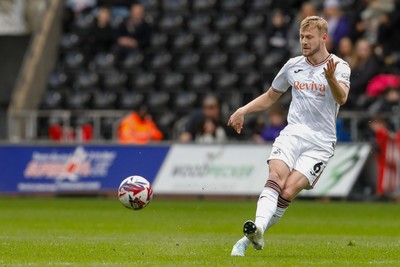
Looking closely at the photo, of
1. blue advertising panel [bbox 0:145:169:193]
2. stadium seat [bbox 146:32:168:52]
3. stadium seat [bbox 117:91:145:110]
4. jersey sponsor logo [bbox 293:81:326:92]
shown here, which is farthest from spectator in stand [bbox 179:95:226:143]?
jersey sponsor logo [bbox 293:81:326:92]

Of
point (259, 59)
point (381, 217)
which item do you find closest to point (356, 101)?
point (259, 59)

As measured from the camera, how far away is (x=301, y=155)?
11.7m

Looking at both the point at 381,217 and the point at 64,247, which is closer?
the point at 64,247

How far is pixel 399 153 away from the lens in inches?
931

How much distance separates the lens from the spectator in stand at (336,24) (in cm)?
2594

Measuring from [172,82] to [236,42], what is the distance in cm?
Answer: 197

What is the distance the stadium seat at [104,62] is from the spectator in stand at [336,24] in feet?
22.0

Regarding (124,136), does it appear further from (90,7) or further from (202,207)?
(90,7)

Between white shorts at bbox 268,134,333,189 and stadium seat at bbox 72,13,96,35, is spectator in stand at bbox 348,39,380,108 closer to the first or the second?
stadium seat at bbox 72,13,96,35

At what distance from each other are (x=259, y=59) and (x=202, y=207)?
291 inches

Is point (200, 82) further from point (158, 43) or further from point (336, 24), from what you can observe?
point (336, 24)

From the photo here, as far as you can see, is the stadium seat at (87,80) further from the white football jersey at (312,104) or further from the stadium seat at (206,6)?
the white football jersey at (312,104)

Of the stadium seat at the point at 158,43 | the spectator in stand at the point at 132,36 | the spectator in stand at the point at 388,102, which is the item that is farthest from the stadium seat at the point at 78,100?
the spectator in stand at the point at 388,102

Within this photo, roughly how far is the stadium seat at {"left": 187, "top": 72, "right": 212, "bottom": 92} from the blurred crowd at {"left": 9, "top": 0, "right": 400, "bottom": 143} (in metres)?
0.84
